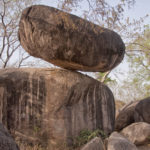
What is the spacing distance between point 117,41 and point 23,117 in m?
3.69

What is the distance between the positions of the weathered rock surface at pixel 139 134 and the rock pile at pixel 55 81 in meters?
1.06

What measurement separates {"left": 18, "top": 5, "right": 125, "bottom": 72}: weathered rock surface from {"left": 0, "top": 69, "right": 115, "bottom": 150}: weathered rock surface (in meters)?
0.58

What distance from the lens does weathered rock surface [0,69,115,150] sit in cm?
606

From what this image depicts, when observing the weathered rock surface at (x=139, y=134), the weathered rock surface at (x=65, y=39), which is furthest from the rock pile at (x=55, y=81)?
Answer: the weathered rock surface at (x=139, y=134)

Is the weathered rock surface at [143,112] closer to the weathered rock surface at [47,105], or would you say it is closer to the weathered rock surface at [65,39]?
the weathered rock surface at [47,105]

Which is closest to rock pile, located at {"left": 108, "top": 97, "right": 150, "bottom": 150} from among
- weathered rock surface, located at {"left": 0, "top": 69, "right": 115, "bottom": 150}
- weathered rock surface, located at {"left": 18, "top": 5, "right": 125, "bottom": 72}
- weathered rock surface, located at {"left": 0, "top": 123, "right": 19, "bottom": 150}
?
weathered rock surface, located at {"left": 0, "top": 69, "right": 115, "bottom": 150}

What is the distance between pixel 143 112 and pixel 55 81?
4.82 m

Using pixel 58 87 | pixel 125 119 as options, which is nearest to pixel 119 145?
pixel 58 87

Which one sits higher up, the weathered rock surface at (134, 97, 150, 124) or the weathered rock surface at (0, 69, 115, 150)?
the weathered rock surface at (0, 69, 115, 150)

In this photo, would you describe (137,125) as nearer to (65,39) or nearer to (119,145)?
(119,145)

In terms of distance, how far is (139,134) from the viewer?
6648 mm

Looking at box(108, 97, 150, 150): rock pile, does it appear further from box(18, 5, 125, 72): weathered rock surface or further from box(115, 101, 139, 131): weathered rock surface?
box(18, 5, 125, 72): weathered rock surface

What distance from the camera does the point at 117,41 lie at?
6801 millimetres

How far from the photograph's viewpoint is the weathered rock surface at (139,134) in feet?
21.4
